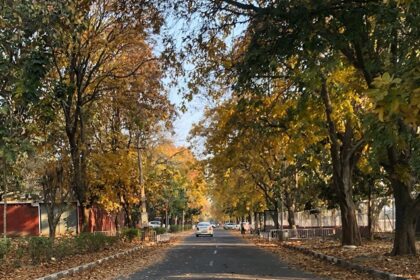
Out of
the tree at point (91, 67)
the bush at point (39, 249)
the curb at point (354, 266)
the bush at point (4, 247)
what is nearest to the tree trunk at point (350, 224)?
the curb at point (354, 266)

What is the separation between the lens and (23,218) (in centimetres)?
4653

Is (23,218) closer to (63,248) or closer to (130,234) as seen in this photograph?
(130,234)

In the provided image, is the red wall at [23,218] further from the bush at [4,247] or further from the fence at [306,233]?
the bush at [4,247]

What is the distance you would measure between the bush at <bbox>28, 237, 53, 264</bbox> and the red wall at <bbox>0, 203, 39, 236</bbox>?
28.9 meters

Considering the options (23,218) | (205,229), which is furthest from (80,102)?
(205,229)

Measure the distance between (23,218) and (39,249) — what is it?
99.0ft

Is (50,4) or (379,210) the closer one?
(50,4)

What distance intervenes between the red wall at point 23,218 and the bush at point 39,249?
28858 millimetres

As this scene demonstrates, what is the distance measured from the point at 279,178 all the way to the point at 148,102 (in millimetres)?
17310

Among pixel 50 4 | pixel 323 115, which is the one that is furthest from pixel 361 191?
pixel 50 4

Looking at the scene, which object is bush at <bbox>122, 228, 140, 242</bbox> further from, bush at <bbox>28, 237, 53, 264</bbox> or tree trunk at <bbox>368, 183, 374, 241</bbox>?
bush at <bbox>28, 237, 53, 264</bbox>

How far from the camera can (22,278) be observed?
14.5 m

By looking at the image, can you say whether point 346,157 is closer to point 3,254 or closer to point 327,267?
point 327,267

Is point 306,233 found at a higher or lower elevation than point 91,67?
lower
